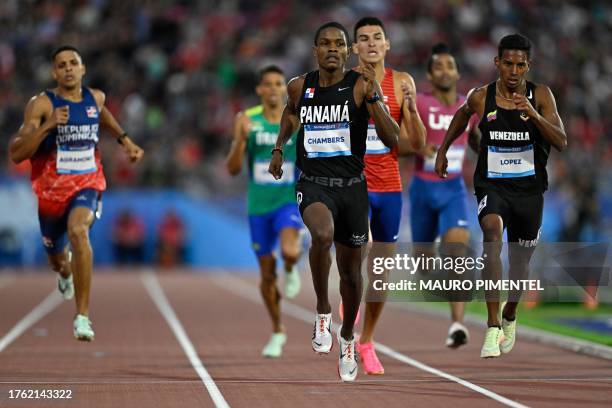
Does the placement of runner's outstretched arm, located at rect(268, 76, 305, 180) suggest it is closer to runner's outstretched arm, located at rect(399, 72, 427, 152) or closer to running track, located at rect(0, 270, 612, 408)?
runner's outstretched arm, located at rect(399, 72, 427, 152)

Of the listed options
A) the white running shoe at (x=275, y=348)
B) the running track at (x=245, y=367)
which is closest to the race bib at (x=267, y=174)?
the white running shoe at (x=275, y=348)

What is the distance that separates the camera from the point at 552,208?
28172 mm

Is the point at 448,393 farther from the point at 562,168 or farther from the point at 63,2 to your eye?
the point at 63,2

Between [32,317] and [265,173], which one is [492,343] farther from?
[32,317]

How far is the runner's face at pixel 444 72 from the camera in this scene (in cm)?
1242

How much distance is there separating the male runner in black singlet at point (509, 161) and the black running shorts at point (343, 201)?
1.04 metres

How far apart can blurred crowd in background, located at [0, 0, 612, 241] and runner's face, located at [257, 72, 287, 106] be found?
14426 millimetres

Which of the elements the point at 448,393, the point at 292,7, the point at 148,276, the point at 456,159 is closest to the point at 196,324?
the point at 456,159

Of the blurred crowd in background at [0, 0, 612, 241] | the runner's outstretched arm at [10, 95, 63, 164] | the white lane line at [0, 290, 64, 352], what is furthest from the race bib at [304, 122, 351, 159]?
the blurred crowd in background at [0, 0, 612, 241]

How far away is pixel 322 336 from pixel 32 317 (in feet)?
29.3

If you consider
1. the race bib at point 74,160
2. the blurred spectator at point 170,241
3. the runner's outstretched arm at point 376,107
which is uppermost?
the runner's outstretched arm at point 376,107

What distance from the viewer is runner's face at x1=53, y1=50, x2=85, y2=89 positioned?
1078 cm

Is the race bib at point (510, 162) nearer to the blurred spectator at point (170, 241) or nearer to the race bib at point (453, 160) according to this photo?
the race bib at point (453, 160)

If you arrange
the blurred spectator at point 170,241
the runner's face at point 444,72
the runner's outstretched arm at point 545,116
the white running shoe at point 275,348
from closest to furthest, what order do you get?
the runner's outstretched arm at point 545,116 → the white running shoe at point 275,348 → the runner's face at point 444,72 → the blurred spectator at point 170,241
